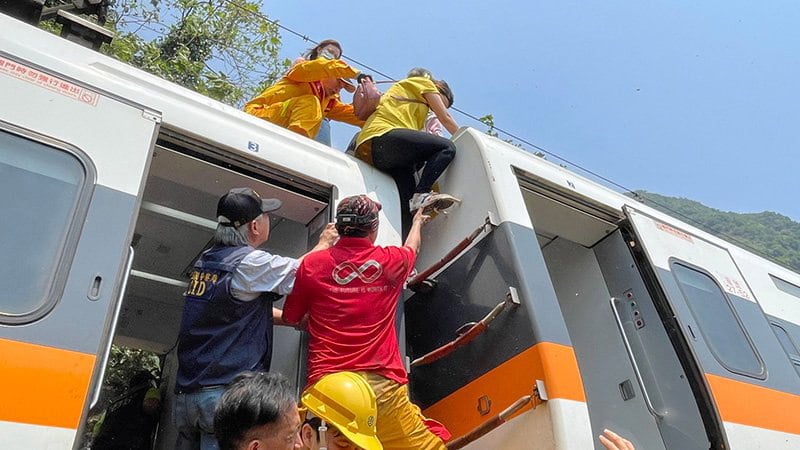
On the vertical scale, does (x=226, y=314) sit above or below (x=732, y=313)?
below

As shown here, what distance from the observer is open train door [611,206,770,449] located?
3.66m

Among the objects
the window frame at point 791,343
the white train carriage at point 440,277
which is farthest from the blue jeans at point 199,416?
the window frame at point 791,343

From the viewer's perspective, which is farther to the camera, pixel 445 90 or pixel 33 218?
pixel 445 90

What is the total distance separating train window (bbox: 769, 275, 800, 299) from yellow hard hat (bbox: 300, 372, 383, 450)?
410 centimetres

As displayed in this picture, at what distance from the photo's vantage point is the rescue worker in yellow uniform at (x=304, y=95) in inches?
167

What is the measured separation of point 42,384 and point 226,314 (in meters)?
0.93

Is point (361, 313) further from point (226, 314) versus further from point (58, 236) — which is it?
point (58, 236)

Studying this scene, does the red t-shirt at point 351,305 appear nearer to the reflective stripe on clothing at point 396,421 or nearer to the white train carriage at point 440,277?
the reflective stripe on clothing at point 396,421

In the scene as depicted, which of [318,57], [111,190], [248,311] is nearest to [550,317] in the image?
[248,311]

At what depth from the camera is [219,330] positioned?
2805 millimetres

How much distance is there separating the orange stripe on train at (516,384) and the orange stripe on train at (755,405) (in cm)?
125

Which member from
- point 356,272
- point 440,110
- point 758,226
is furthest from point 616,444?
point 758,226

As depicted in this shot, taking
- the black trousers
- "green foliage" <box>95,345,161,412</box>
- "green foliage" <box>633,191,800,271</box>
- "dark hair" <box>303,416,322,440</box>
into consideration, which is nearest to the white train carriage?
the black trousers

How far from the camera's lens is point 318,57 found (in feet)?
15.1
